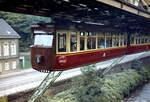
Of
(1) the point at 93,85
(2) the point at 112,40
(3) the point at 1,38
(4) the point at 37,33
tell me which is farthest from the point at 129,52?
(3) the point at 1,38

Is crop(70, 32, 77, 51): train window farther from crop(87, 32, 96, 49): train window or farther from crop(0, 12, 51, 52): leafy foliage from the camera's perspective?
crop(0, 12, 51, 52): leafy foliage

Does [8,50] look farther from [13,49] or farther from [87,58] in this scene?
[87,58]

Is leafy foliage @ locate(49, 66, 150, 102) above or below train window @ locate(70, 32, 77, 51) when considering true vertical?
below

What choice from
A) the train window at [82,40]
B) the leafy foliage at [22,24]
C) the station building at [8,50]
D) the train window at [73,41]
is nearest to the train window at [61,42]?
the train window at [73,41]

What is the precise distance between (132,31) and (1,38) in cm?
1810

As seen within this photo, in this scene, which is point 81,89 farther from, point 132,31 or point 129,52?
point 132,31

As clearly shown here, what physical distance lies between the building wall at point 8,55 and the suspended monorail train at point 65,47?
1992cm

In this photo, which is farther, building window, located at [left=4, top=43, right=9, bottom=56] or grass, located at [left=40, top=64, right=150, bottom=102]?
→ building window, located at [left=4, top=43, right=9, bottom=56]

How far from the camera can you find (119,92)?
24.7m

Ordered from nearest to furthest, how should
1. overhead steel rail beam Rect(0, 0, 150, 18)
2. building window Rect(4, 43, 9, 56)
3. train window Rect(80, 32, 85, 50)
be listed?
overhead steel rail beam Rect(0, 0, 150, 18)
train window Rect(80, 32, 85, 50)
building window Rect(4, 43, 9, 56)

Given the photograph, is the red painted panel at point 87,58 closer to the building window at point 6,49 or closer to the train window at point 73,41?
the train window at point 73,41

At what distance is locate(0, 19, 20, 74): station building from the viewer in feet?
115

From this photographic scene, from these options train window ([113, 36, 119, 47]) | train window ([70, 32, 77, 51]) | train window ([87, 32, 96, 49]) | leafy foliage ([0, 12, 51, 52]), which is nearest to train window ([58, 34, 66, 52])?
train window ([70, 32, 77, 51])

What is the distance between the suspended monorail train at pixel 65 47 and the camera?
13.8m
